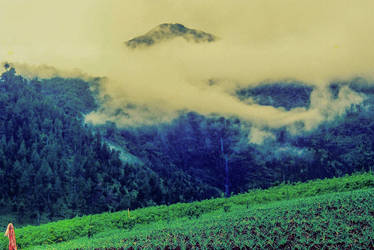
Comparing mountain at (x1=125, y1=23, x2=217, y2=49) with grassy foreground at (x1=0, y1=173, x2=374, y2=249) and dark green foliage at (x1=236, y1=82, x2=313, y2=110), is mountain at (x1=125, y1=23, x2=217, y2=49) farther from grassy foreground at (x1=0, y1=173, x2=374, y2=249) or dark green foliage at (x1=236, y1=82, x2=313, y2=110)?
grassy foreground at (x1=0, y1=173, x2=374, y2=249)

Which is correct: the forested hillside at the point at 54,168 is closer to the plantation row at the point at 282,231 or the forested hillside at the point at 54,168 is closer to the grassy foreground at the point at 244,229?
the grassy foreground at the point at 244,229

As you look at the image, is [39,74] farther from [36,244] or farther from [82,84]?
[36,244]

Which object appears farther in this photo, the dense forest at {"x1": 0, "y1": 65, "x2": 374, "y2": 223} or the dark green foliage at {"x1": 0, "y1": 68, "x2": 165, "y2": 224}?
the dense forest at {"x1": 0, "y1": 65, "x2": 374, "y2": 223}

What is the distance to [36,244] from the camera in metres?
13.6

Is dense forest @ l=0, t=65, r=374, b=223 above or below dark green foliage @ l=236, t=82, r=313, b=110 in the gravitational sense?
below

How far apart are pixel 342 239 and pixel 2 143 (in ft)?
58.9

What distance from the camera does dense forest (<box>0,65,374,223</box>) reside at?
21203 mm

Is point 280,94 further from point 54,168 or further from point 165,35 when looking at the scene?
point 54,168

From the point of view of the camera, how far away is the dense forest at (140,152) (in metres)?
21.2

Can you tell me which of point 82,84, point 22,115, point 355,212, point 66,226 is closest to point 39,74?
point 82,84

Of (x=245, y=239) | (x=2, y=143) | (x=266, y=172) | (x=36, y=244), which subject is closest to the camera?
(x=245, y=239)

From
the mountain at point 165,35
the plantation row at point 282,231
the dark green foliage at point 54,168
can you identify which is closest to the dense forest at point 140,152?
the dark green foliage at point 54,168

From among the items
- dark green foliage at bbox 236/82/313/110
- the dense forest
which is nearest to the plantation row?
the dense forest

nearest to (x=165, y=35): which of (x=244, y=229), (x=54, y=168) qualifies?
(x=54, y=168)
